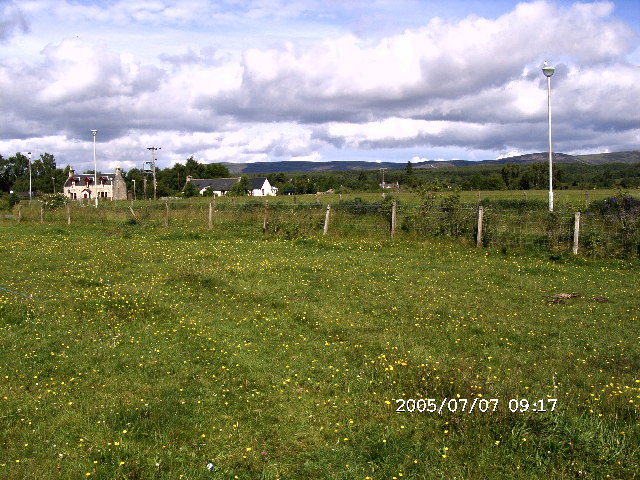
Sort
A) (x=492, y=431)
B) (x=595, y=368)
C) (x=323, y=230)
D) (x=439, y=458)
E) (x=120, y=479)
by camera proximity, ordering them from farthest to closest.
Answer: (x=323, y=230)
(x=595, y=368)
(x=492, y=431)
(x=439, y=458)
(x=120, y=479)

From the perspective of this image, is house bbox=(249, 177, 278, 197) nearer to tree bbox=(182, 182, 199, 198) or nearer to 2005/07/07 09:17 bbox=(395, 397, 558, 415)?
tree bbox=(182, 182, 199, 198)

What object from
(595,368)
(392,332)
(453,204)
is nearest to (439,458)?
(595,368)

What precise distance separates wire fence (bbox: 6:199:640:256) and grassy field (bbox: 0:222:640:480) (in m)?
3.50

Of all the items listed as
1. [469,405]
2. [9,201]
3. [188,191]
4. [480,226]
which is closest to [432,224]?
[480,226]

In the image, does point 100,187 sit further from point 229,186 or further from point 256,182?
point 256,182

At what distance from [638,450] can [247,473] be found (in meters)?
3.86

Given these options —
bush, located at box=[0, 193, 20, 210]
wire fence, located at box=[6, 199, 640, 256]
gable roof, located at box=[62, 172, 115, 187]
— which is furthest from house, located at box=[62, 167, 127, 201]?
wire fence, located at box=[6, 199, 640, 256]

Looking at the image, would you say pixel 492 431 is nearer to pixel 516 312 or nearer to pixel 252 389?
pixel 252 389

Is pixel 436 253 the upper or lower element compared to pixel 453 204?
lower

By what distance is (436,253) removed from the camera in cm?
2003

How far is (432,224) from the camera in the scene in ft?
75.6

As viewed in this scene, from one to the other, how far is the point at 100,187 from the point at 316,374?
112360mm

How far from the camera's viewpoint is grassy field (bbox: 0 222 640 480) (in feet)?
18.4

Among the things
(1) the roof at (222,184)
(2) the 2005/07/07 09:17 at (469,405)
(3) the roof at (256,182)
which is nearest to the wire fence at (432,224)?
(2) the 2005/07/07 09:17 at (469,405)
